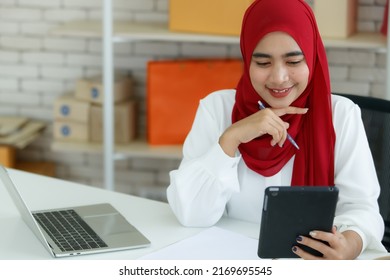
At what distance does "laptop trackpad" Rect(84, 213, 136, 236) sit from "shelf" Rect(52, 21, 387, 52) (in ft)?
4.77

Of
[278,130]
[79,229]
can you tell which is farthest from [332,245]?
[79,229]

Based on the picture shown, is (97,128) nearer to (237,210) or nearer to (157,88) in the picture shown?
(157,88)

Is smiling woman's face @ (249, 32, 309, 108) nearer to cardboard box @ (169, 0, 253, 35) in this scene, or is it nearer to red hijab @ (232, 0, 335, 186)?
red hijab @ (232, 0, 335, 186)

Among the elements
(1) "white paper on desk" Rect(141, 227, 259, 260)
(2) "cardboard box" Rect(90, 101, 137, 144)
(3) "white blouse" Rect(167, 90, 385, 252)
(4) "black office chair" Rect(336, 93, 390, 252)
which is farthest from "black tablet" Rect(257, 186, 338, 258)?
(2) "cardboard box" Rect(90, 101, 137, 144)

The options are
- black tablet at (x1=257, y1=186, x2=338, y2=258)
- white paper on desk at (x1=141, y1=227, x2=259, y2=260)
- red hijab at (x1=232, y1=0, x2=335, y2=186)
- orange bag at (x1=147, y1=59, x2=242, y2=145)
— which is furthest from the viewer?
orange bag at (x1=147, y1=59, x2=242, y2=145)

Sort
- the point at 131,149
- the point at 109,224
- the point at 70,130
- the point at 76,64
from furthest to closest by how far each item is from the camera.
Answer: the point at 76,64 < the point at 70,130 < the point at 131,149 < the point at 109,224

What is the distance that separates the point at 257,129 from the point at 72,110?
1848 mm

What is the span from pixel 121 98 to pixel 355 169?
74.2 inches

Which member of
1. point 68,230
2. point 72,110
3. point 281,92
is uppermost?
point 281,92

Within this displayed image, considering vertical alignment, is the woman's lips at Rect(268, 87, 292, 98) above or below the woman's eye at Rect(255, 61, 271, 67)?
below

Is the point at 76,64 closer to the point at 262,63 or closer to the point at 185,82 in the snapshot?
the point at 185,82

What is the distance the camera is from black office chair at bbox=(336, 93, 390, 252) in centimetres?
222

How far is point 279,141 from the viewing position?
6.91 ft

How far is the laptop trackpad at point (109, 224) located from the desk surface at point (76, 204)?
31 millimetres
